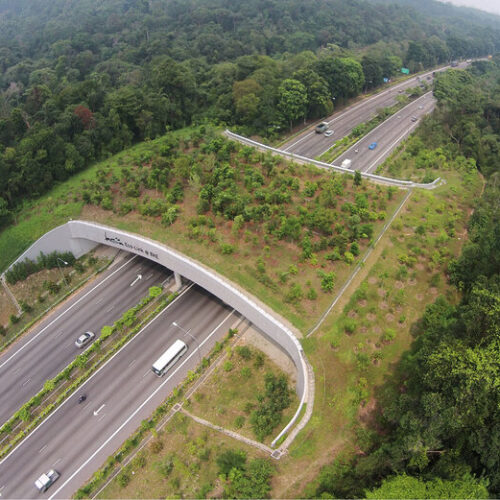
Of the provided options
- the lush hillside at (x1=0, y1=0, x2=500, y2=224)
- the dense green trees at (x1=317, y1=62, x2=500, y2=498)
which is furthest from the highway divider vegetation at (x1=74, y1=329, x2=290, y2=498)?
the lush hillside at (x1=0, y1=0, x2=500, y2=224)

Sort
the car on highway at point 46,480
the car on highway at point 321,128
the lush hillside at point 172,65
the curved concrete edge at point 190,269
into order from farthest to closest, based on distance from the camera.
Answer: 1. the car on highway at point 321,128
2. the lush hillside at point 172,65
3. the curved concrete edge at point 190,269
4. the car on highway at point 46,480

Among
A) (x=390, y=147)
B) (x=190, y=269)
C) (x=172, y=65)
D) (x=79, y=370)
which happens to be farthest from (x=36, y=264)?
(x=390, y=147)

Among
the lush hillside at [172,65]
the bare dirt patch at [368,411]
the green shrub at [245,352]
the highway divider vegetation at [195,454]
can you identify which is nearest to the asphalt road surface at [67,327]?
the highway divider vegetation at [195,454]

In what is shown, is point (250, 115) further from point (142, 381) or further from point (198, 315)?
point (142, 381)

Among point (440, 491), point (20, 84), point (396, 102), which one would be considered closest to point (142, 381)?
point (440, 491)

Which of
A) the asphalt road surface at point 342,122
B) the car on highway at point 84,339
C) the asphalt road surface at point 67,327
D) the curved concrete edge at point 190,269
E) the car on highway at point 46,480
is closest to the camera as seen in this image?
the car on highway at point 46,480

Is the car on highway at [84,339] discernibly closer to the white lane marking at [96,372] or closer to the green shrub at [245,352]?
the white lane marking at [96,372]
